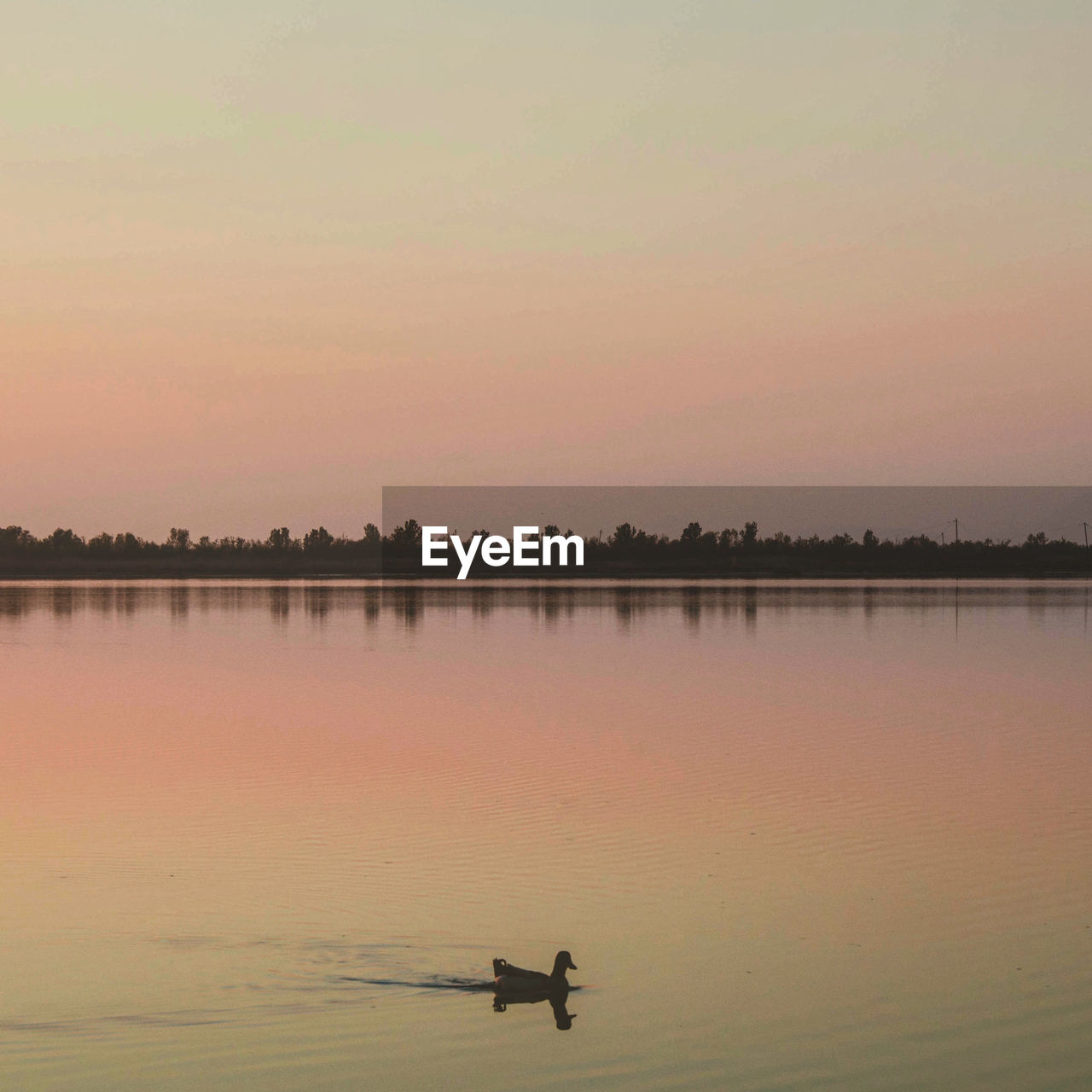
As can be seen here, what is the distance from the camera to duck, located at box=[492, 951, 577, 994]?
35.6ft

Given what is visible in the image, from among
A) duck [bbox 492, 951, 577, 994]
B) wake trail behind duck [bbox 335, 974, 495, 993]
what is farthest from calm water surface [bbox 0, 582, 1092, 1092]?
duck [bbox 492, 951, 577, 994]

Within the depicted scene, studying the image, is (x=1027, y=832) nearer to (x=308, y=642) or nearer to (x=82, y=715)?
(x=82, y=715)

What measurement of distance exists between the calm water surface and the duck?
15 centimetres

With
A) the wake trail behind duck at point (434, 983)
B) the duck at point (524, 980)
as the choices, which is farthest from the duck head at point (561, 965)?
the wake trail behind duck at point (434, 983)

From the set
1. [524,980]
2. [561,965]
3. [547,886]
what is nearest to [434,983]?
[524,980]

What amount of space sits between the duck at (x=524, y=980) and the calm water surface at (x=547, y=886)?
0.15 metres

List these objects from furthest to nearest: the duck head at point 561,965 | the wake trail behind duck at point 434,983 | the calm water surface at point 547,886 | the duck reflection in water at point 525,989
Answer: the wake trail behind duck at point 434,983, the duck head at point 561,965, the duck reflection in water at point 525,989, the calm water surface at point 547,886

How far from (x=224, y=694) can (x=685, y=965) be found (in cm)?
2156

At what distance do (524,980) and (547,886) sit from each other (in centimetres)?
335

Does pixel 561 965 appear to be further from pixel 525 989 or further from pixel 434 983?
pixel 434 983

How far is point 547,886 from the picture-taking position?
1420 centimetres

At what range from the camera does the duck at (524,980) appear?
10844 millimetres

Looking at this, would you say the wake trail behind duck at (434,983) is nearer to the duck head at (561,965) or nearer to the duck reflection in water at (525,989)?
the duck reflection in water at (525,989)

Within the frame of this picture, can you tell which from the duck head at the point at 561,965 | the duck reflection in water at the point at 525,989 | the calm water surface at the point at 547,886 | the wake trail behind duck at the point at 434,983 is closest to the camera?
the calm water surface at the point at 547,886
